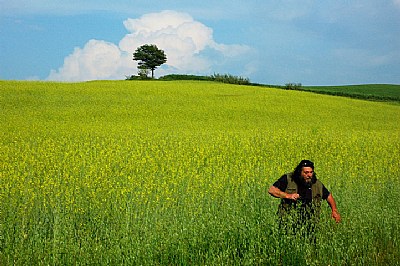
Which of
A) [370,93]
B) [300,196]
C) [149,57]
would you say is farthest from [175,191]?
[149,57]

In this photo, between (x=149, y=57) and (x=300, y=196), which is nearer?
(x=300, y=196)

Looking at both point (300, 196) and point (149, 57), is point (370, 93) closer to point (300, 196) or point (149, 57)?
point (149, 57)

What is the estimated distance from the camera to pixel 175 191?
9.79 metres

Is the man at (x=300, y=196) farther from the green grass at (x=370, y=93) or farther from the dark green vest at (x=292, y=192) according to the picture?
the green grass at (x=370, y=93)

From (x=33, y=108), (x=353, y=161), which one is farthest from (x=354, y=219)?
(x=33, y=108)

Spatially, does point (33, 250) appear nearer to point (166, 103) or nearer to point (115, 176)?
point (115, 176)

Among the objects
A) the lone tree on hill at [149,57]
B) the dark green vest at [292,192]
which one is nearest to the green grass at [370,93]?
the lone tree on hill at [149,57]

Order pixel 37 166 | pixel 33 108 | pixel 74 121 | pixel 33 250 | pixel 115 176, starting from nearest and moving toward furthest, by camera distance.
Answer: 1. pixel 33 250
2. pixel 115 176
3. pixel 37 166
4. pixel 74 121
5. pixel 33 108

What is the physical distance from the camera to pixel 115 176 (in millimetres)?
11477

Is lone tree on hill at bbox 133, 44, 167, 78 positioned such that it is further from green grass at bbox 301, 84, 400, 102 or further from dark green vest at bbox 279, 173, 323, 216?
dark green vest at bbox 279, 173, 323, 216

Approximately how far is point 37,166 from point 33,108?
1714 cm

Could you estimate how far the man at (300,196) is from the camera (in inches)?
273

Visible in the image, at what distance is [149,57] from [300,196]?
83.6 metres

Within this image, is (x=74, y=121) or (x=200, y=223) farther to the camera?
(x=74, y=121)
